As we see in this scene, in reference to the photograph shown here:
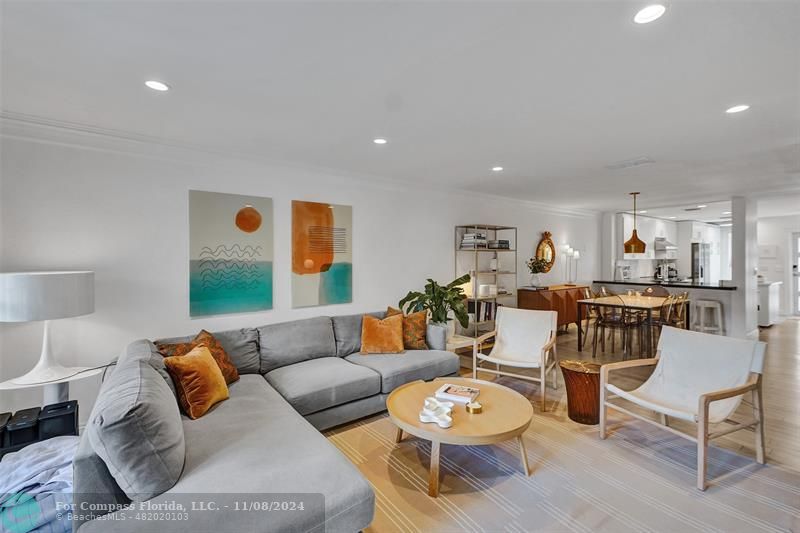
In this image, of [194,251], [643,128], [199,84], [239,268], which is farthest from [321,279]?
[643,128]

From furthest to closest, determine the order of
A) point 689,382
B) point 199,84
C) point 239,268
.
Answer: point 239,268 → point 689,382 → point 199,84

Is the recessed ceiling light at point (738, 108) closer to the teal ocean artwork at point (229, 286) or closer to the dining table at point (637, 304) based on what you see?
the dining table at point (637, 304)

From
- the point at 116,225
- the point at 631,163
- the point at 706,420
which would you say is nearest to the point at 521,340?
the point at 706,420

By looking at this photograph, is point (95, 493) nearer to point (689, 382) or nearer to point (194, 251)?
point (194, 251)

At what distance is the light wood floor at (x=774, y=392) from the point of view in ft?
9.05

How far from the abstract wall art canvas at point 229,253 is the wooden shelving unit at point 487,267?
2.89 m

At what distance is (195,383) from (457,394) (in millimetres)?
1838

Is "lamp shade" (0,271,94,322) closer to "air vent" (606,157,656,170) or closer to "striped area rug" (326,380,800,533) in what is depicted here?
"striped area rug" (326,380,800,533)

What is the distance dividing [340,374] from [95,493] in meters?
1.84

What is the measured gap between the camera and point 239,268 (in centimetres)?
362

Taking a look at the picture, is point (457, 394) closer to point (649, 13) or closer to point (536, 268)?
point (649, 13)

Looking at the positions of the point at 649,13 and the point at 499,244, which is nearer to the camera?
the point at 649,13

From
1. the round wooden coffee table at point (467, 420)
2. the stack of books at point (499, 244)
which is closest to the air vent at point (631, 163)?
the stack of books at point (499, 244)

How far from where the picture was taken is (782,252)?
355 inches
